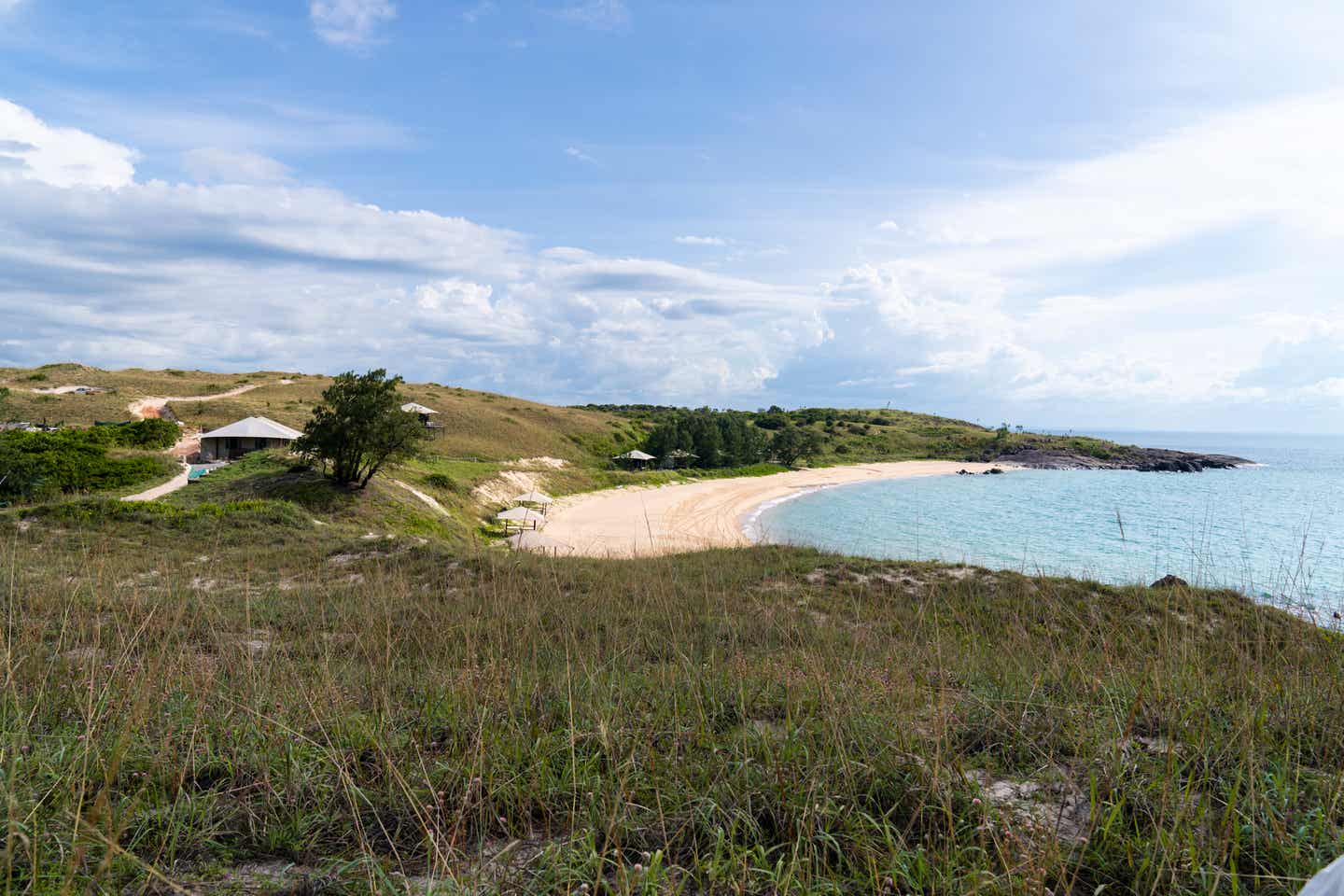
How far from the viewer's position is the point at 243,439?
38750 mm

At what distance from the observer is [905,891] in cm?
224

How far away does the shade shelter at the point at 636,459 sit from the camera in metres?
63.1

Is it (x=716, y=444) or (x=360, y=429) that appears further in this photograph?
(x=716, y=444)

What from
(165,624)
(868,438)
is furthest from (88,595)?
(868,438)

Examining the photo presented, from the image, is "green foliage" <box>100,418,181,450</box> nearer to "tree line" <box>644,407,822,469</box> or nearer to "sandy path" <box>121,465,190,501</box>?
"sandy path" <box>121,465,190,501</box>

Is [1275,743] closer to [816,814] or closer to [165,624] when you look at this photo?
[816,814]

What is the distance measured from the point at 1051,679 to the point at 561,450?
61.5 m

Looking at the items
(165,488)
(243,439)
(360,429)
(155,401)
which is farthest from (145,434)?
(360,429)

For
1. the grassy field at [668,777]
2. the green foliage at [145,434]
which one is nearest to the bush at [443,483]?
the green foliage at [145,434]

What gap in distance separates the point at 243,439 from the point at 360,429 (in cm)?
1778

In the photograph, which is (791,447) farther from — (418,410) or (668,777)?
(668,777)

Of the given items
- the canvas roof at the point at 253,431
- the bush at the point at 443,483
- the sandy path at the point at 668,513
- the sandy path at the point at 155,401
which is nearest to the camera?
the sandy path at the point at 668,513

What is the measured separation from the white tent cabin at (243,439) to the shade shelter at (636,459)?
31.2 m

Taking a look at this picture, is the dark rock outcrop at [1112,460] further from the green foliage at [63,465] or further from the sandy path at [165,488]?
the green foliage at [63,465]
